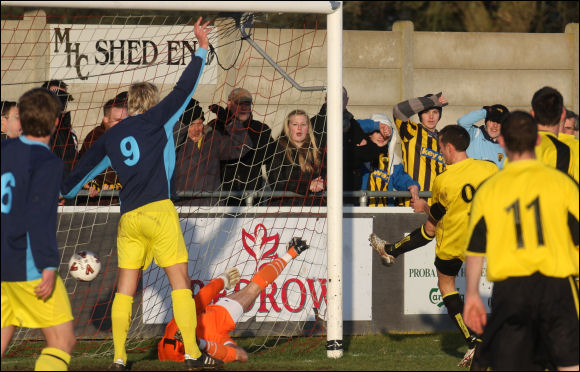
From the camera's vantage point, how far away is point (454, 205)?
24.5ft

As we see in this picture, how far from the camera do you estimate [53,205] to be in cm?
529

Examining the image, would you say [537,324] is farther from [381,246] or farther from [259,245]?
[259,245]

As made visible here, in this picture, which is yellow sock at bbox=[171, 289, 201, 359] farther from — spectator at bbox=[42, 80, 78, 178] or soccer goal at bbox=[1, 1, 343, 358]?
spectator at bbox=[42, 80, 78, 178]

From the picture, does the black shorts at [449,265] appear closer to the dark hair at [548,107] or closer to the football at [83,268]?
the dark hair at [548,107]

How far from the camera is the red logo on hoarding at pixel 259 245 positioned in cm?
896

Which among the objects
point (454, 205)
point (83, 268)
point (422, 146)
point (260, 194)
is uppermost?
point (422, 146)

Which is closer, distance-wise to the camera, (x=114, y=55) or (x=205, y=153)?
(x=205, y=153)

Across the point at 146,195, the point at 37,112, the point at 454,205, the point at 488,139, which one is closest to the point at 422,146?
the point at 488,139

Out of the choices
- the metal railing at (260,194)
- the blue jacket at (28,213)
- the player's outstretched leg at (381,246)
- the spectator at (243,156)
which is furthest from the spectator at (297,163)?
the blue jacket at (28,213)

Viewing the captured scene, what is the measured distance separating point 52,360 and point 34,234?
706 mm

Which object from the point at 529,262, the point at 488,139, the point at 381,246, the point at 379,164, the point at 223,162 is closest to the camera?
the point at 529,262

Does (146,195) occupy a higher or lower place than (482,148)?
lower

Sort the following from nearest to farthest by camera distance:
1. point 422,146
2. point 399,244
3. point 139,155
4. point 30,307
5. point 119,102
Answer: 1. point 30,307
2. point 139,155
3. point 399,244
4. point 119,102
5. point 422,146

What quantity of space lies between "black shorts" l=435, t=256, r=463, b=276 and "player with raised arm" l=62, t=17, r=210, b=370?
6.88 ft
